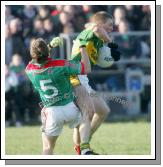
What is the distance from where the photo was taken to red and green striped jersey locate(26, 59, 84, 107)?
35.0 ft

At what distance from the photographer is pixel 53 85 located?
35.4 ft

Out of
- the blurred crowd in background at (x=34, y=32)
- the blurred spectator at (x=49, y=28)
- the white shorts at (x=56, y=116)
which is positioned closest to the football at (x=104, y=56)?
the white shorts at (x=56, y=116)

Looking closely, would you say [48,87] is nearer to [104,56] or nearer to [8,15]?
[104,56]

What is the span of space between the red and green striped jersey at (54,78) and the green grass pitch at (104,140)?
1.97 metres

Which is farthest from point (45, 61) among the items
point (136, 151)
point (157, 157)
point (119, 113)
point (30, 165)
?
point (119, 113)

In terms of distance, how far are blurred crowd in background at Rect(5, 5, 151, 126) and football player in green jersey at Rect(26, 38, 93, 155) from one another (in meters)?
8.08

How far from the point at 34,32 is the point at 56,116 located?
8.96 meters

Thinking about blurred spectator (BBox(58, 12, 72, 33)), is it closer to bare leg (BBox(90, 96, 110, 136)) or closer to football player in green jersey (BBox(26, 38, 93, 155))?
bare leg (BBox(90, 96, 110, 136))

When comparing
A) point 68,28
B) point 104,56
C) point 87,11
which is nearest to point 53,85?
point 104,56

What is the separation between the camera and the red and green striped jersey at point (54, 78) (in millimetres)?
10680

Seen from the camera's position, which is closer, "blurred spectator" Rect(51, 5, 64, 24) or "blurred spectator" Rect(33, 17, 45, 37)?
"blurred spectator" Rect(33, 17, 45, 37)

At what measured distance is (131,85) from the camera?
19.9m

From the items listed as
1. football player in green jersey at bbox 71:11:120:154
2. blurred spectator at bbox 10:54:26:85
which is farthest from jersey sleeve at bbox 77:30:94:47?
blurred spectator at bbox 10:54:26:85

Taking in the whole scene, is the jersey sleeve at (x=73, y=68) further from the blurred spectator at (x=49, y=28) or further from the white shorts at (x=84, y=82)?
the blurred spectator at (x=49, y=28)
